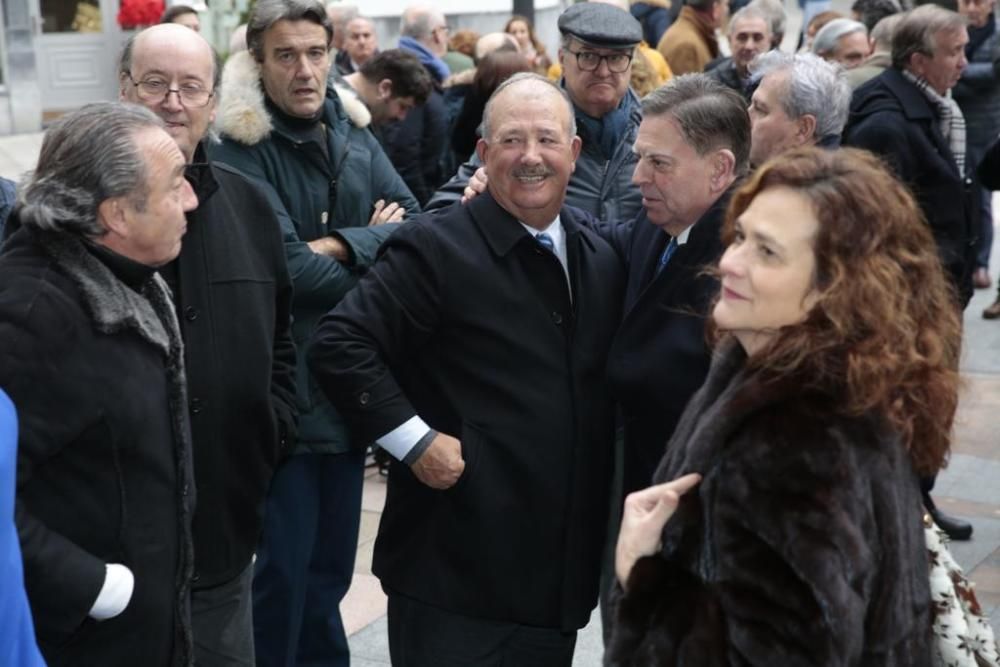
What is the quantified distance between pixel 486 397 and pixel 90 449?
1015 millimetres

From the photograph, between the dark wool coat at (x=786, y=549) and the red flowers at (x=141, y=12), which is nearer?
the dark wool coat at (x=786, y=549)

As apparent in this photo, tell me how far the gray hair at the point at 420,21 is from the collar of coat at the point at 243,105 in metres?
7.00

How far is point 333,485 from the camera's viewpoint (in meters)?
4.70

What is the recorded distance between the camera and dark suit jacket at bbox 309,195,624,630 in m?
3.71

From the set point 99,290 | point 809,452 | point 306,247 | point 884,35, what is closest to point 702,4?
point 884,35

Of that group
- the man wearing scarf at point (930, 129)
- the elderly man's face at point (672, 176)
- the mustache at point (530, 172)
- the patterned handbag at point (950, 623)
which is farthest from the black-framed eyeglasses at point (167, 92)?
the man wearing scarf at point (930, 129)

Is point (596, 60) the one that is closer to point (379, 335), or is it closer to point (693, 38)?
point (379, 335)

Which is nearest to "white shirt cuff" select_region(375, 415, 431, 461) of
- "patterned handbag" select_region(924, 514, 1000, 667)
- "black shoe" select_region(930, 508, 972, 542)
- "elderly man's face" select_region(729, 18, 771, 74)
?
"patterned handbag" select_region(924, 514, 1000, 667)

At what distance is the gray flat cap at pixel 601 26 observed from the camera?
16.9 ft

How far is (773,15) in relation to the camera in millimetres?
8898

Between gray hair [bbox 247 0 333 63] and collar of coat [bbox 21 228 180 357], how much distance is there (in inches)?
66.9

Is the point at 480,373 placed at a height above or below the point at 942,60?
below

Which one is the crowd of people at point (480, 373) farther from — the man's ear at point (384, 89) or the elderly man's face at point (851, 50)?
the elderly man's face at point (851, 50)

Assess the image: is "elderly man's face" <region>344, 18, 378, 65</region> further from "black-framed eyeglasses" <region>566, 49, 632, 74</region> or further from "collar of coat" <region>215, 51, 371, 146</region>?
"collar of coat" <region>215, 51, 371, 146</region>
